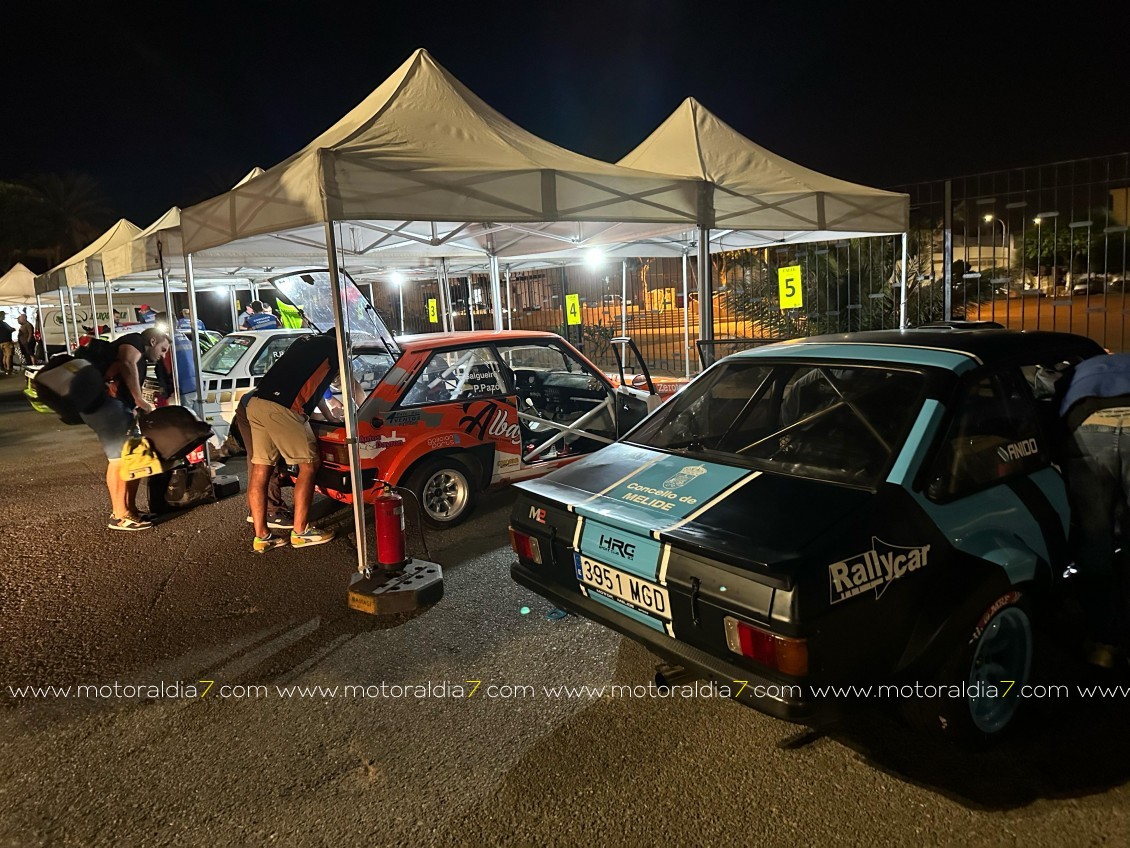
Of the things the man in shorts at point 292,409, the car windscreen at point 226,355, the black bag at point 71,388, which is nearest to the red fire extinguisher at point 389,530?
the man in shorts at point 292,409

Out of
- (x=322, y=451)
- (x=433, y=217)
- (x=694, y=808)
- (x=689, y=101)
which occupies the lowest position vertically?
(x=694, y=808)

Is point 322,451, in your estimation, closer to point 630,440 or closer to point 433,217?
point 433,217

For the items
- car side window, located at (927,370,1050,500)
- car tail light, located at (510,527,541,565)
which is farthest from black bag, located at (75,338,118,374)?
car side window, located at (927,370,1050,500)

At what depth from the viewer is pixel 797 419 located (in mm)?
3693

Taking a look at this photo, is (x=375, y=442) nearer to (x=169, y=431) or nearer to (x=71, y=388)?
(x=169, y=431)

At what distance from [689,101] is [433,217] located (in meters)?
4.58

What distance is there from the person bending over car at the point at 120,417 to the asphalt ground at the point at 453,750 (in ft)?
6.10

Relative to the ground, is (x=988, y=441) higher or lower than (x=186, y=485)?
higher

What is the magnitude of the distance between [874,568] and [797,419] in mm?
1504

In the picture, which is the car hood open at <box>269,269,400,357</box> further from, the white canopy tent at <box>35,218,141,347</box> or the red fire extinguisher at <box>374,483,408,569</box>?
the white canopy tent at <box>35,218,141,347</box>

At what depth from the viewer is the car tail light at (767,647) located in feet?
7.15

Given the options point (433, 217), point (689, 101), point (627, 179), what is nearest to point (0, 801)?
point (433, 217)

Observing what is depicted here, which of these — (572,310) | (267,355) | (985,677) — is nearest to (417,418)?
(985,677)

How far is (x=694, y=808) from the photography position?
98.0 inches
